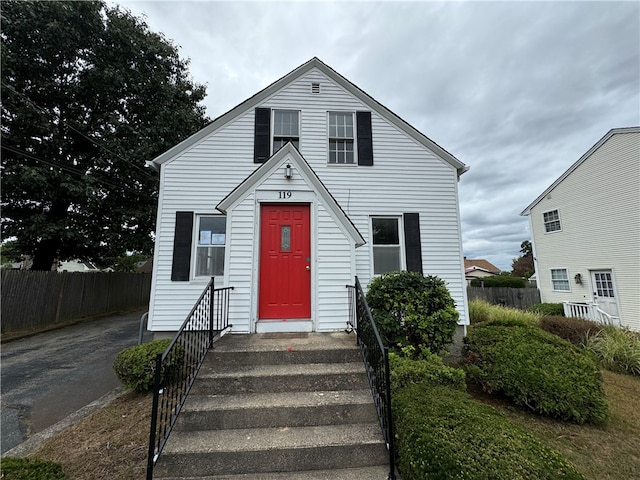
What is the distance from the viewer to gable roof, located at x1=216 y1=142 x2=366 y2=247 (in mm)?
5223

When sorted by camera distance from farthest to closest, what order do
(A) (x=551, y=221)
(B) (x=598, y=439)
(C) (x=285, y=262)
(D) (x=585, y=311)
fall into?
1. (A) (x=551, y=221)
2. (D) (x=585, y=311)
3. (C) (x=285, y=262)
4. (B) (x=598, y=439)

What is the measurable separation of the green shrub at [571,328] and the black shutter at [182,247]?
392 inches

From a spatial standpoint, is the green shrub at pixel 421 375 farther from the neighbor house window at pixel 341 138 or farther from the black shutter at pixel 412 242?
the neighbor house window at pixel 341 138

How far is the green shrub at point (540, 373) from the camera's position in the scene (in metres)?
3.59

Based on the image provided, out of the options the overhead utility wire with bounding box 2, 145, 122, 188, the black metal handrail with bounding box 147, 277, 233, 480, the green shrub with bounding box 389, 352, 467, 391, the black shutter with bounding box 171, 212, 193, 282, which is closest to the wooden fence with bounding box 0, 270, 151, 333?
the overhead utility wire with bounding box 2, 145, 122, 188

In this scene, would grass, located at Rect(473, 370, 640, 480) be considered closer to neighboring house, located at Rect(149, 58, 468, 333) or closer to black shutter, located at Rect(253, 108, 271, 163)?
neighboring house, located at Rect(149, 58, 468, 333)

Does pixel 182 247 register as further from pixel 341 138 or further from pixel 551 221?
pixel 551 221

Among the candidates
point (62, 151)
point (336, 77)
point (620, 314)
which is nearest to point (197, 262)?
point (336, 77)

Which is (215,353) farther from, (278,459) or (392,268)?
(392,268)

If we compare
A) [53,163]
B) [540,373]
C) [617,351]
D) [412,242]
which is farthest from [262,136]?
[53,163]

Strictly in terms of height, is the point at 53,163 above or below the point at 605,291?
above

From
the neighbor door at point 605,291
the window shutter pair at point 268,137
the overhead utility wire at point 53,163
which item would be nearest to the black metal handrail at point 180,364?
the window shutter pair at point 268,137

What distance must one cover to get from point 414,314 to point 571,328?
20.7 ft

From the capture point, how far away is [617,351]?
20.1 feet
